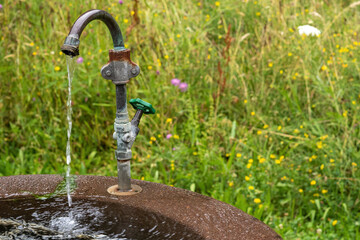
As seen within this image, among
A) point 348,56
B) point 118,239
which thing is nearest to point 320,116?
point 348,56

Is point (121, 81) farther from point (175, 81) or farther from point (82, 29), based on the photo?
point (175, 81)

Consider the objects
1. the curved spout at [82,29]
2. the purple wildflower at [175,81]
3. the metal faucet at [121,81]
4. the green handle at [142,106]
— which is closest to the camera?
the curved spout at [82,29]

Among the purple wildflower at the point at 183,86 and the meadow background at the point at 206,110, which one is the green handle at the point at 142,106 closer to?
the meadow background at the point at 206,110

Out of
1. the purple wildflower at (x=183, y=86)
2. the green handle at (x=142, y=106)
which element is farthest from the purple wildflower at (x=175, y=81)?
the green handle at (x=142, y=106)

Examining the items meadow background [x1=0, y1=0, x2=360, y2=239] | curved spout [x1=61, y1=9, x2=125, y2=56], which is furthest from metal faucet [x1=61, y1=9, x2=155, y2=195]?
meadow background [x1=0, y1=0, x2=360, y2=239]

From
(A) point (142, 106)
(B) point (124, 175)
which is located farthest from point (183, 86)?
(B) point (124, 175)

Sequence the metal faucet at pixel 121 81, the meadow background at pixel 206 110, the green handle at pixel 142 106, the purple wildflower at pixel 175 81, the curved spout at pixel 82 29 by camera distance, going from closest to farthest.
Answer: the curved spout at pixel 82 29
the metal faucet at pixel 121 81
the green handle at pixel 142 106
the meadow background at pixel 206 110
the purple wildflower at pixel 175 81

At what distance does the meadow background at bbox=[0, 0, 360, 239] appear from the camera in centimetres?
261

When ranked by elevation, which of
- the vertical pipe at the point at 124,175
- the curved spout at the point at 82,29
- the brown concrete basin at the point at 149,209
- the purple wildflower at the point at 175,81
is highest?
the curved spout at the point at 82,29

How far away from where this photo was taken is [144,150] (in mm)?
2852

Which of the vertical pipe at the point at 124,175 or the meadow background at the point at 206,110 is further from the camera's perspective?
the meadow background at the point at 206,110

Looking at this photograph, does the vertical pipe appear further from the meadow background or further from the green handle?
the meadow background

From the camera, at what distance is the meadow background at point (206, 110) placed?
8.56ft

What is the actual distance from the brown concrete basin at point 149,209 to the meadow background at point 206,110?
1.10 m
